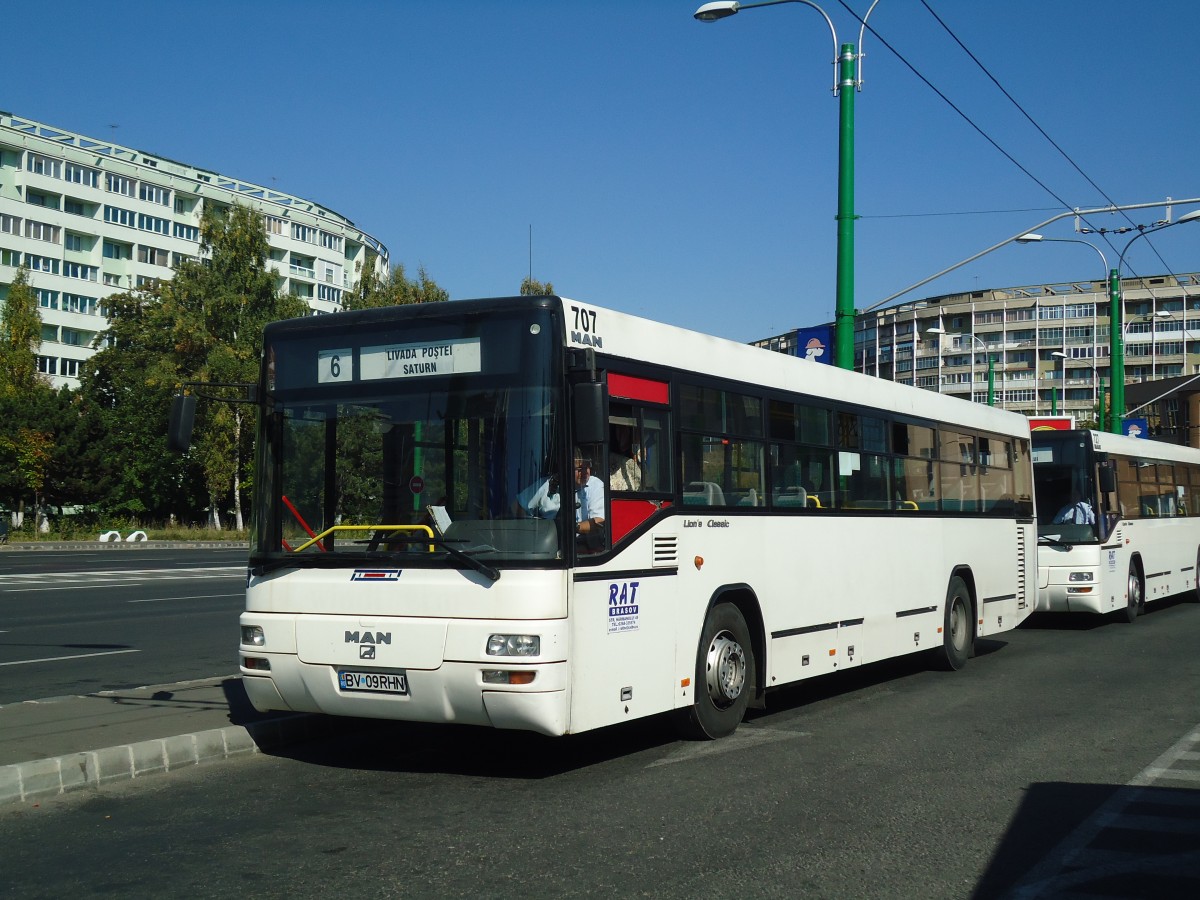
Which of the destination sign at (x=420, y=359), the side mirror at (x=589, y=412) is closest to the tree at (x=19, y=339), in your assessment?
the destination sign at (x=420, y=359)

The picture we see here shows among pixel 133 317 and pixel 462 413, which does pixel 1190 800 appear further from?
pixel 133 317

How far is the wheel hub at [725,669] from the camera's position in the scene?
9.51 metres

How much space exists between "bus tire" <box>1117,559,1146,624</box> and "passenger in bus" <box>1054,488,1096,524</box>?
6.70ft

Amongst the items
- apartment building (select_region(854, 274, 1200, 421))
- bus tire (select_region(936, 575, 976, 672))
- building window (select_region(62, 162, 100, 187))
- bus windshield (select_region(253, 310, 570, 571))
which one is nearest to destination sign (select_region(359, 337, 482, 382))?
bus windshield (select_region(253, 310, 570, 571))

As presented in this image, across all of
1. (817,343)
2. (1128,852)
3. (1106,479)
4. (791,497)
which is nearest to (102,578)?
(817,343)

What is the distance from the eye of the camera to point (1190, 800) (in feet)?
24.7

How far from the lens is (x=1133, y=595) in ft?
69.3

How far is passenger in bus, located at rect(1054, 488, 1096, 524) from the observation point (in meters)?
19.3

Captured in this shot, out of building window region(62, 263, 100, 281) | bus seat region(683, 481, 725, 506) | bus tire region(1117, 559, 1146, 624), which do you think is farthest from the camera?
building window region(62, 263, 100, 281)

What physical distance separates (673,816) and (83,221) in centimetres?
10006

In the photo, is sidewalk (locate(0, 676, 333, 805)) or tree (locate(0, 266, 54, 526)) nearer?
sidewalk (locate(0, 676, 333, 805))

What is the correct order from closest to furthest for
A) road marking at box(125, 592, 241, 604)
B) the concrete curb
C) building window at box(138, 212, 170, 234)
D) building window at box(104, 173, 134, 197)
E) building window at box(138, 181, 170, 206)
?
1. the concrete curb
2. road marking at box(125, 592, 241, 604)
3. building window at box(104, 173, 134, 197)
4. building window at box(138, 212, 170, 234)
5. building window at box(138, 181, 170, 206)

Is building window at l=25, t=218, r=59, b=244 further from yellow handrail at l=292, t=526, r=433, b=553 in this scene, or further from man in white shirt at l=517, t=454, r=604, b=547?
man in white shirt at l=517, t=454, r=604, b=547

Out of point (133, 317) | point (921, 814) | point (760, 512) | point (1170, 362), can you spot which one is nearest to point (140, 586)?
point (760, 512)
